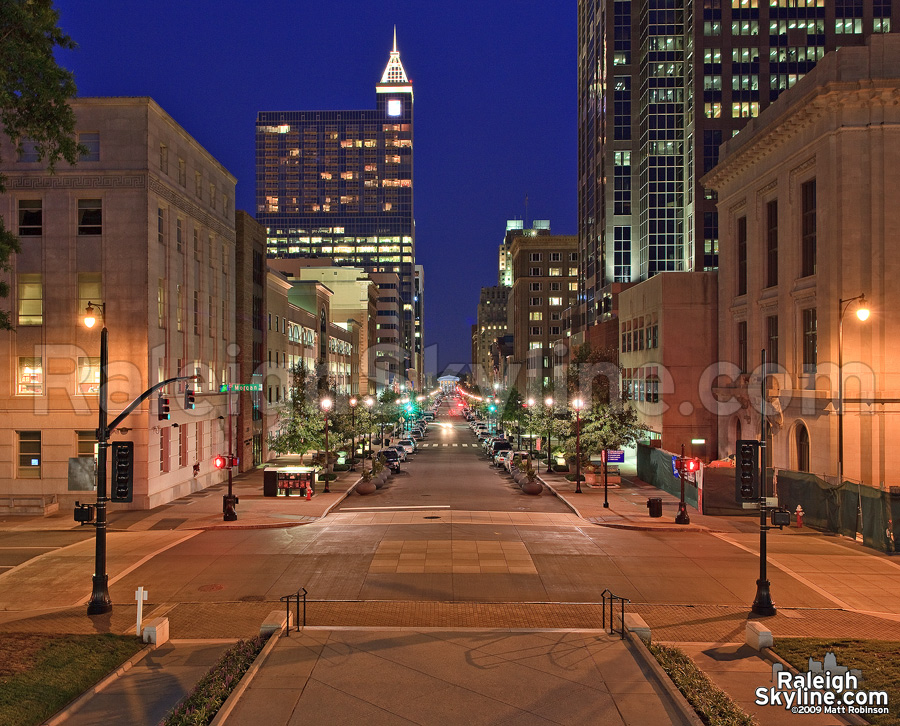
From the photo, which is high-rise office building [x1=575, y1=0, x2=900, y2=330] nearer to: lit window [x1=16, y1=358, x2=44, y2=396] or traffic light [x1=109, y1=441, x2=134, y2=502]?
lit window [x1=16, y1=358, x2=44, y2=396]

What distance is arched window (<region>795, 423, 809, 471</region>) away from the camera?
3725cm

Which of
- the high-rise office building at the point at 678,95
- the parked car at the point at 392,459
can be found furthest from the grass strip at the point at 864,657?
the high-rise office building at the point at 678,95

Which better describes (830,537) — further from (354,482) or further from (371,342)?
(371,342)

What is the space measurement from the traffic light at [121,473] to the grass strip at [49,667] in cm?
390

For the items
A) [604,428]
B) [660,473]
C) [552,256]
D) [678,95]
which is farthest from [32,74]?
[552,256]

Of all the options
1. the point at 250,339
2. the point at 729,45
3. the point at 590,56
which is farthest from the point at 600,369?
the point at 590,56

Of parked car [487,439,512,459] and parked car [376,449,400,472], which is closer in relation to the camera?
parked car [376,449,400,472]

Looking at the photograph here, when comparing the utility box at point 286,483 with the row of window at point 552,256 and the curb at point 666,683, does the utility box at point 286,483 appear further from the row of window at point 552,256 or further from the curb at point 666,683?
the row of window at point 552,256

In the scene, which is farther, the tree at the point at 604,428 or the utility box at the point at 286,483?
the tree at the point at 604,428

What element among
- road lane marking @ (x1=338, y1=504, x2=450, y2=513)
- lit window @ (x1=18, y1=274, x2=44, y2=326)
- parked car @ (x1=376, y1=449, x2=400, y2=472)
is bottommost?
road lane marking @ (x1=338, y1=504, x2=450, y2=513)

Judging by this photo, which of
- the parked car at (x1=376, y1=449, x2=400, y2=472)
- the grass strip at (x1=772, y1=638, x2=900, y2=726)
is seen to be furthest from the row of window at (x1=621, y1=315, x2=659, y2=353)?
the grass strip at (x1=772, y1=638, x2=900, y2=726)

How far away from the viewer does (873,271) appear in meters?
33.3

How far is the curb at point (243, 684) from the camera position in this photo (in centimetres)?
1087

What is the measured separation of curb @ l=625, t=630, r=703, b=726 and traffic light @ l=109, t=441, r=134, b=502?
12.9 metres
